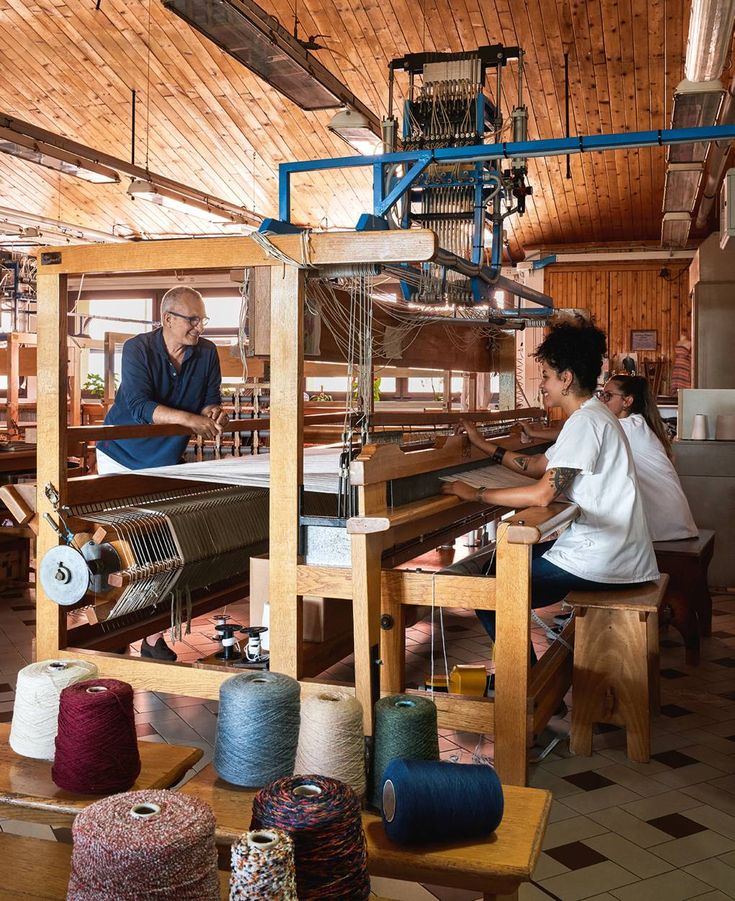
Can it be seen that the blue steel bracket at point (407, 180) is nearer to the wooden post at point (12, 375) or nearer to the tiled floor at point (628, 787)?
the tiled floor at point (628, 787)

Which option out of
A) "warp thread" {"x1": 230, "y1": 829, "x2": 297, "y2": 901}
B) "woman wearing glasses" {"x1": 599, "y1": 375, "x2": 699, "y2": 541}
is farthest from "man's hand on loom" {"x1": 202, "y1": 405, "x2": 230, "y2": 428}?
"warp thread" {"x1": 230, "y1": 829, "x2": 297, "y2": 901}

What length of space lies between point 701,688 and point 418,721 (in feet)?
7.45

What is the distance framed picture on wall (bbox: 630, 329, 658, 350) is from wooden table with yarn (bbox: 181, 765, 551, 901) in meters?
11.1

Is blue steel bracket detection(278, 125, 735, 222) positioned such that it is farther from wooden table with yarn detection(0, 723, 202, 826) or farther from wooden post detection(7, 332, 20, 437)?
wooden post detection(7, 332, 20, 437)

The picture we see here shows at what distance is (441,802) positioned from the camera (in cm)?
154

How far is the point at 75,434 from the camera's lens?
2670 mm

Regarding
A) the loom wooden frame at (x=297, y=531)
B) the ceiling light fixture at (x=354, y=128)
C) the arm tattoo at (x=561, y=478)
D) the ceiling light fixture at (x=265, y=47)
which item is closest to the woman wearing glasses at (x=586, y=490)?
the arm tattoo at (x=561, y=478)

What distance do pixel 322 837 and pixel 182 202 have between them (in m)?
8.00

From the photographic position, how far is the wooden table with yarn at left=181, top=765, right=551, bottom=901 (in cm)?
152

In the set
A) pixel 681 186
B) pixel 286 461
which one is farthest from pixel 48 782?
pixel 681 186

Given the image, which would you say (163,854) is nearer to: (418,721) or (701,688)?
(418,721)

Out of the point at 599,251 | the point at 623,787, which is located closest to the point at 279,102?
the point at 599,251

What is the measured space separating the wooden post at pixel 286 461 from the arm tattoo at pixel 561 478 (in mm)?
818

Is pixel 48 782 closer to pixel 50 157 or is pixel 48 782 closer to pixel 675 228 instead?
pixel 50 157
